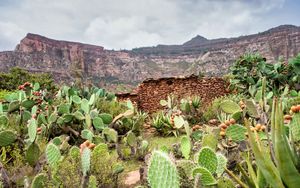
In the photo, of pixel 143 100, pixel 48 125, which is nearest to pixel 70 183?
pixel 48 125

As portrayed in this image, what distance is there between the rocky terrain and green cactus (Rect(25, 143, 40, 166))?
30117 mm

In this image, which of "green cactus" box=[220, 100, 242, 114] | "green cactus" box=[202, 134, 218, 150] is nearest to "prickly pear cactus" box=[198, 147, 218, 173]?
"green cactus" box=[202, 134, 218, 150]

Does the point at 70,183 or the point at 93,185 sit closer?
the point at 93,185

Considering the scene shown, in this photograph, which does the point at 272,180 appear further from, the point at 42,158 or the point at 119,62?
the point at 119,62

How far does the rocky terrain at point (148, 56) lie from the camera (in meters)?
46.0

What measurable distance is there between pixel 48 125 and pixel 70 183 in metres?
3.04

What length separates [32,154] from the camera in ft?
12.4

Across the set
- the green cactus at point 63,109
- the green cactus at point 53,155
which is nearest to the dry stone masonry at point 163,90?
the green cactus at point 63,109

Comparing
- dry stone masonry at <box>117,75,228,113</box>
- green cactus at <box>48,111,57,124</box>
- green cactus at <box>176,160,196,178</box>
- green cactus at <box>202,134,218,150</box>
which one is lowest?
dry stone masonry at <box>117,75,228,113</box>

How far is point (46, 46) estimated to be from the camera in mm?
70125

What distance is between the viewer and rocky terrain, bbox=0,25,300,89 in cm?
4603

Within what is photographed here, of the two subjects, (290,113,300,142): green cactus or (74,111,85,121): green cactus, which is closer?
(290,113,300,142): green cactus

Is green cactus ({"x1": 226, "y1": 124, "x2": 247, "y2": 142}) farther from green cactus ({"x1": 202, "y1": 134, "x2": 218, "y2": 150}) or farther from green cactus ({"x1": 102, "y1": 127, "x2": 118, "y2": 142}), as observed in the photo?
green cactus ({"x1": 102, "y1": 127, "x2": 118, "y2": 142})

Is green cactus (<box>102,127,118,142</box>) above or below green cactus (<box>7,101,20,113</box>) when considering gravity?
below
